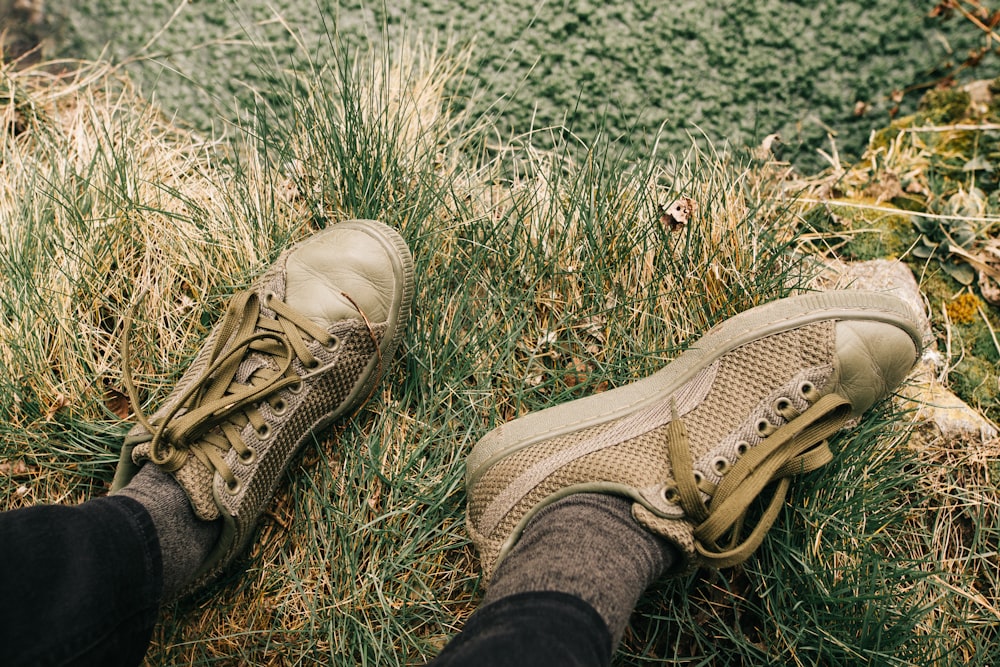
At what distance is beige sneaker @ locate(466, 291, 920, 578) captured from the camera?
5.32 feet

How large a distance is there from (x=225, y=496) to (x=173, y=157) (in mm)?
1227

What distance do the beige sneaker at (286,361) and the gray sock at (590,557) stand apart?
673 millimetres

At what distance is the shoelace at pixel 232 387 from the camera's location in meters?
1.66

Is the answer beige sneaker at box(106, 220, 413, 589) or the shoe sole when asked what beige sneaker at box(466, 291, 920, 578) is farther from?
beige sneaker at box(106, 220, 413, 589)

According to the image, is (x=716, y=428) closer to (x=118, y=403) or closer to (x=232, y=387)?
(x=232, y=387)

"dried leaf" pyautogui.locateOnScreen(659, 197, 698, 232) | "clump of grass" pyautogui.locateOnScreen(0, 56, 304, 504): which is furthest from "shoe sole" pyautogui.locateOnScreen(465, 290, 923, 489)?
"clump of grass" pyautogui.locateOnScreen(0, 56, 304, 504)

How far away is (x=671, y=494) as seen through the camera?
1.62 metres

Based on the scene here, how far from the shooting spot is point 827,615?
5.43 feet

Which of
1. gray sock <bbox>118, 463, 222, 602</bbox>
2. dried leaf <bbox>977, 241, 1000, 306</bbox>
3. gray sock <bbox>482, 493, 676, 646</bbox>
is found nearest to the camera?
gray sock <bbox>482, 493, 676, 646</bbox>

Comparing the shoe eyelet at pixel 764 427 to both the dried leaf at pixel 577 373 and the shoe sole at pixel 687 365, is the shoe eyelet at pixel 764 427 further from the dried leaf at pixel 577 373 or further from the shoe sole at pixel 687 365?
the dried leaf at pixel 577 373

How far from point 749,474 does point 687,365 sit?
33 centimetres

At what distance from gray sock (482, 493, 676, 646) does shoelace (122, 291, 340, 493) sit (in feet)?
2.51

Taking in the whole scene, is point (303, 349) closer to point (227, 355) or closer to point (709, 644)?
point (227, 355)

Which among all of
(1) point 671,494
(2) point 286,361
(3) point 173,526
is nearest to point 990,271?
(1) point 671,494
